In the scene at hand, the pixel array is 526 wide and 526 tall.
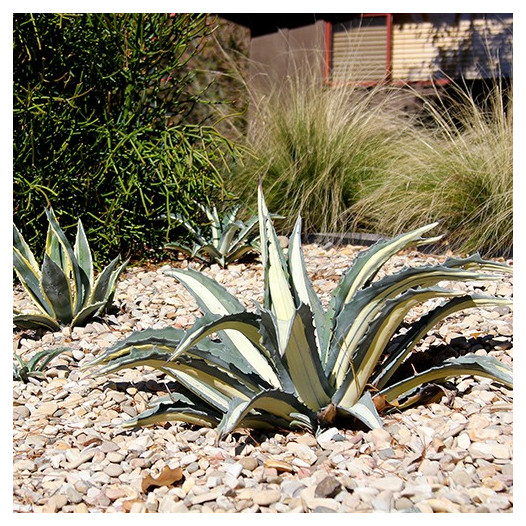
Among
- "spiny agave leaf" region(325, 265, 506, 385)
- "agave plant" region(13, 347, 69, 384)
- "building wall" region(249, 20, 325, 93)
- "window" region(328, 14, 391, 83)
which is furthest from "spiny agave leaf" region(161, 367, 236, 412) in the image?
"window" region(328, 14, 391, 83)

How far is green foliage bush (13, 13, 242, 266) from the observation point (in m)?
4.33

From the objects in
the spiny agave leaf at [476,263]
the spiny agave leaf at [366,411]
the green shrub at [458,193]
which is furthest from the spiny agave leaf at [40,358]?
the green shrub at [458,193]

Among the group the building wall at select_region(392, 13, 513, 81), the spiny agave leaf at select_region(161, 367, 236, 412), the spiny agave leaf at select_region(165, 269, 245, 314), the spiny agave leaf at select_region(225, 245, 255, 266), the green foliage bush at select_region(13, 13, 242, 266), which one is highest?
the building wall at select_region(392, 13, 513, 81)

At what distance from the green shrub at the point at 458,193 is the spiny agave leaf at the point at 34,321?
2.25 metres

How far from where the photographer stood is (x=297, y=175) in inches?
206

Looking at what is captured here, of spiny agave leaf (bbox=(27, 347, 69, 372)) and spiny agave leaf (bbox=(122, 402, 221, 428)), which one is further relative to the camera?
spiny agave leaf (bbox=(27, 347, 69, 372))

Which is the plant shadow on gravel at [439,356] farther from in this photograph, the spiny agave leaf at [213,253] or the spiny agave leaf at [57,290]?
the spiny agave leaf at [213,253]

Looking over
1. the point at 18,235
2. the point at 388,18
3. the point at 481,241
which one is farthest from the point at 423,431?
the point at 388,18

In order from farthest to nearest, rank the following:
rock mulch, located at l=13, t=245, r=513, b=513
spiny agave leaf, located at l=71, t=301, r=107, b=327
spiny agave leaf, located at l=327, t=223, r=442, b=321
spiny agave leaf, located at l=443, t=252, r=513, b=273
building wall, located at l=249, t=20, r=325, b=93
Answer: building wall, located at l=249, t=20, r=325, b=93 → spiny agave leaf, located at l=71, t=301, r=107, b=327 → spiny agave leaf, located at l=327, t=223, r=442, b=321 → spiny agave leaf, located at l=443, t=252, r=513, b=273 → rock mulch, located at l=13, t=245, r=513, b=513

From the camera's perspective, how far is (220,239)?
14.3 feet

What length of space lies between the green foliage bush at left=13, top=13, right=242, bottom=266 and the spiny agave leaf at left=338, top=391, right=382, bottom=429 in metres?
2.36

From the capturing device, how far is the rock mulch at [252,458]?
1.80 metres

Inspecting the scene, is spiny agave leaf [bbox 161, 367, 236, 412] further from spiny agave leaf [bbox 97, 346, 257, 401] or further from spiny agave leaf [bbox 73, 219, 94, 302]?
spiny agave leaf [bbox 73, 219, 94, 302]

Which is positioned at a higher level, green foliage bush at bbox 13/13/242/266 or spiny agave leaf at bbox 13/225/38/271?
green foliage bush at bbox 13/13/242/266
